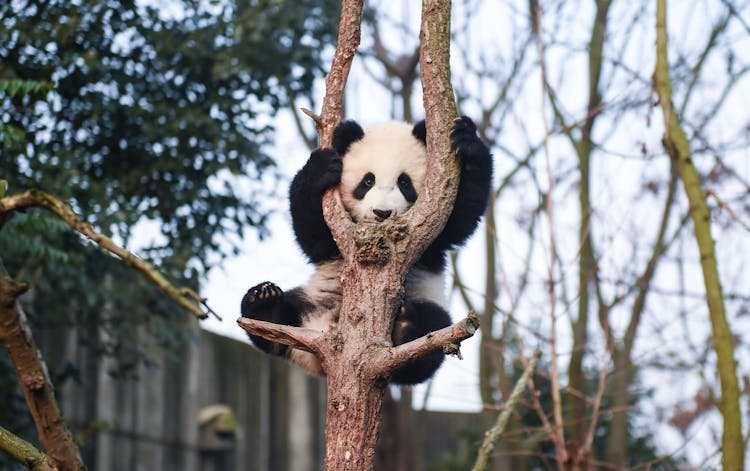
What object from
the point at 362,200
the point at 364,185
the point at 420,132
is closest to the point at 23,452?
the point at 362,200

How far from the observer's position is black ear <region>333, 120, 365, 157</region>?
4.28 m

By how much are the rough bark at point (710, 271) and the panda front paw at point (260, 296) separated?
1.75m

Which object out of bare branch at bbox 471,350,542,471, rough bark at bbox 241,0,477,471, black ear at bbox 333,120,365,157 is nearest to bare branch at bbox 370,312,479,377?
rough bark at bbox 241,0,477,471

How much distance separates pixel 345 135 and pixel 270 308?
935 millimetres

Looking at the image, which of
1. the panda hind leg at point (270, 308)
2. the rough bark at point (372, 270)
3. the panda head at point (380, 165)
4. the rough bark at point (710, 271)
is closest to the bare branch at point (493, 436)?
the rough bark at point (372, 270)

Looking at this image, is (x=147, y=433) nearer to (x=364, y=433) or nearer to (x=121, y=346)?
(x=121, y=346)

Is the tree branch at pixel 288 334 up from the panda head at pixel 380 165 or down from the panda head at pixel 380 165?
down

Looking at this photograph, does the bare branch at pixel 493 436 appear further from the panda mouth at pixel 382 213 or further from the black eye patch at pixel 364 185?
the black eye patch at pixel 364 185

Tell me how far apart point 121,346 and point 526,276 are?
3.29 meters

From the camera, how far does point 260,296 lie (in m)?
3.80

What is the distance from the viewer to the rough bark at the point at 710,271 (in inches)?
138

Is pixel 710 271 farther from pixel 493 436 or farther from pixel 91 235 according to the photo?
pixel 91 235

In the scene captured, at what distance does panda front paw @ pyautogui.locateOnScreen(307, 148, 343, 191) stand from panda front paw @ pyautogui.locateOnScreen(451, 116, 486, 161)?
1.55ft

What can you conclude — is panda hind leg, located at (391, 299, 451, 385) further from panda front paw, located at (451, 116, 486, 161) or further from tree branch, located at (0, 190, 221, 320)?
tree branch, located at (0, 190, 221, 320)
